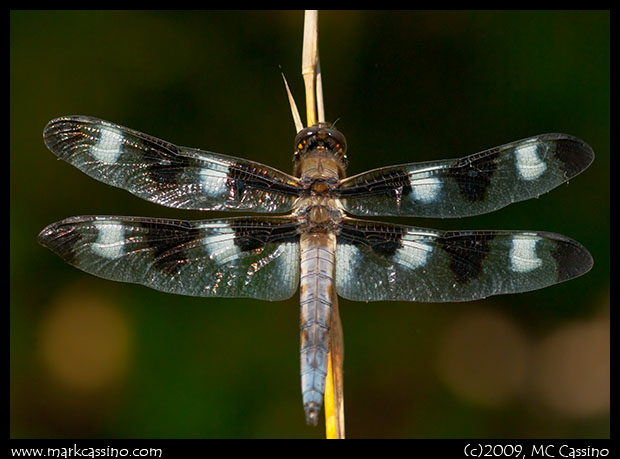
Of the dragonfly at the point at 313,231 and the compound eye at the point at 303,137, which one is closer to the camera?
the dragonfly at the point at 313,231

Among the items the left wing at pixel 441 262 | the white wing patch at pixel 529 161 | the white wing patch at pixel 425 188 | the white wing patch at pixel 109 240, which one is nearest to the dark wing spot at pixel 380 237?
the left wing at pixel 441 262

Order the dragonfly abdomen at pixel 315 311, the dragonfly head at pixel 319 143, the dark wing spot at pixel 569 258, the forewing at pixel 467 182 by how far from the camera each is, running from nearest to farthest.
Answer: the dragonfly abdomen at pixel 315 311 < the dark wing spot at pixel 569 258 < the forewing at pixel 467 182 < the dragonfly head at pixel 319 143

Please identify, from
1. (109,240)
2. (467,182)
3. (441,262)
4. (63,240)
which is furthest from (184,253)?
(467,182)

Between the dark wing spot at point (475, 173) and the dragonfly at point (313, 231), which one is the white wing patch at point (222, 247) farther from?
the dark wing spot at point (475, 173)

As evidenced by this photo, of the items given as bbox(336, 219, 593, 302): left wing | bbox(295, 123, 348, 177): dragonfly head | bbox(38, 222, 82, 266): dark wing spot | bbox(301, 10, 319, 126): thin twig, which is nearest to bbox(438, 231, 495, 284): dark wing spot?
bbox(336, 219, 593, 302): left wing

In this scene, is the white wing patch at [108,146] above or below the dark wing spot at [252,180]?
above
